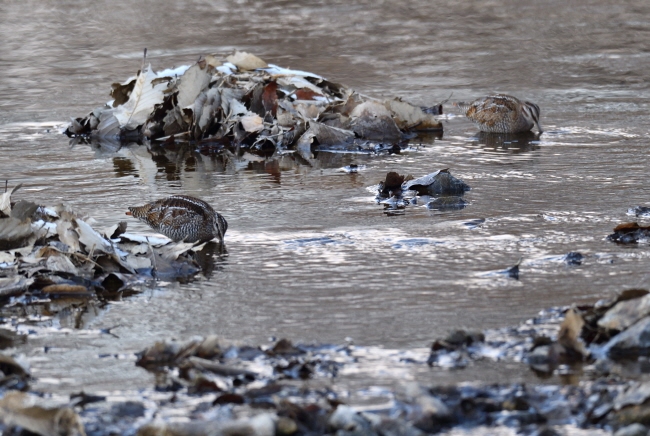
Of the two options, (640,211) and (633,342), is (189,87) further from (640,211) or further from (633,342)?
(633,342)

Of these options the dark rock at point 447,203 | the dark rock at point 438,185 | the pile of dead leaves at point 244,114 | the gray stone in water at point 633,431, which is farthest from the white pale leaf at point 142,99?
the gray stone in water at point 633,431

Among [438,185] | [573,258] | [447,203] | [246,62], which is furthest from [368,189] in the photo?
[246,62]

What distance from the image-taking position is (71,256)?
17.4 feet

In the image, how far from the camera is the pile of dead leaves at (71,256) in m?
5.11

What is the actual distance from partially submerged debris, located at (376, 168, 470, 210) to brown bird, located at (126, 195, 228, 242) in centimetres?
126

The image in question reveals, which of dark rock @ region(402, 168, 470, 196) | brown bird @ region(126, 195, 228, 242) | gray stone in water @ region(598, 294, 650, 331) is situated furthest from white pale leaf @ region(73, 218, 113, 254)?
gray stone in water @ region(598, 294, 650, 331)

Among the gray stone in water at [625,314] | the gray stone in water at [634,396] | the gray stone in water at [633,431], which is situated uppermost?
the gray stone in water at [625,314]

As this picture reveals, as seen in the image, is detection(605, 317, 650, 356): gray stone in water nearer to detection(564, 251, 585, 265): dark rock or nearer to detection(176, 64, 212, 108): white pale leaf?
detection(564, 251, 585, 265): dark rock

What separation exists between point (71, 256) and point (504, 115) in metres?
4.61

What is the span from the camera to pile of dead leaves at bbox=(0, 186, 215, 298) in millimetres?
5113

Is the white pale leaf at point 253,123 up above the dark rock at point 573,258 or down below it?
above

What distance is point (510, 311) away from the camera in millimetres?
4543

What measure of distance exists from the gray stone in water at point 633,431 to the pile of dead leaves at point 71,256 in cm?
257

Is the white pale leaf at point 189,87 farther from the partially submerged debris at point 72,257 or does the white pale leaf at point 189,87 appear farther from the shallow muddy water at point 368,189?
the partially submerged debris at point 72,257
